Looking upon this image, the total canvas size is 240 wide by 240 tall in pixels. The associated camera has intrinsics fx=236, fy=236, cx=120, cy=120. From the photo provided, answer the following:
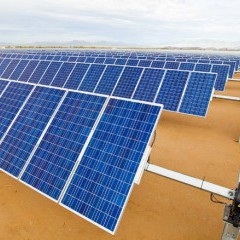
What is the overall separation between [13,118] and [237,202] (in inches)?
342

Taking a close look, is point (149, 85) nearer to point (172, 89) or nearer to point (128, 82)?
point (128, 82)

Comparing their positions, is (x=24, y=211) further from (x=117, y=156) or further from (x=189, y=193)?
(x=189, y=193)

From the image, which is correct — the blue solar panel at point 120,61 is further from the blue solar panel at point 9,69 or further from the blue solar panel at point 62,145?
the blue solar panel at point 62,145

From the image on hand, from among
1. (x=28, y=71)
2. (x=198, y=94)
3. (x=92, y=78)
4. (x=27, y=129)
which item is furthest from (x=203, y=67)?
(x=27, y=129)

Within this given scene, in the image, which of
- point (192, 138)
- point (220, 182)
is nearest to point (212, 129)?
point (192, 138)

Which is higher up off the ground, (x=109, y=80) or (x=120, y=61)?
(x=120, y=61)

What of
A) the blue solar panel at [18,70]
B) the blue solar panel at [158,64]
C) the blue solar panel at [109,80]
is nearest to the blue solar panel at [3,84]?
the blue solar panel at [109,80]

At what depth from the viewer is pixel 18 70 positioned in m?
22.9

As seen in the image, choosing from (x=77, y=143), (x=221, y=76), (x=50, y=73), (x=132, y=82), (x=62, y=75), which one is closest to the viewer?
(x=77, y=143)

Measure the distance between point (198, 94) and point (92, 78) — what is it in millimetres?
7914

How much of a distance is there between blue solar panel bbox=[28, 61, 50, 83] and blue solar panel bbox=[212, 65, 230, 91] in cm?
1698

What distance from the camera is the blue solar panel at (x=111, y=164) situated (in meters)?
6.29

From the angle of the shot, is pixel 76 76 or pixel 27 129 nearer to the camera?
pixel 27 129

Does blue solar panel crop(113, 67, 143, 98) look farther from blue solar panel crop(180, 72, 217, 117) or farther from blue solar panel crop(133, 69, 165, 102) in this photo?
blue solar panel crop(180, 72, 217, 117)
